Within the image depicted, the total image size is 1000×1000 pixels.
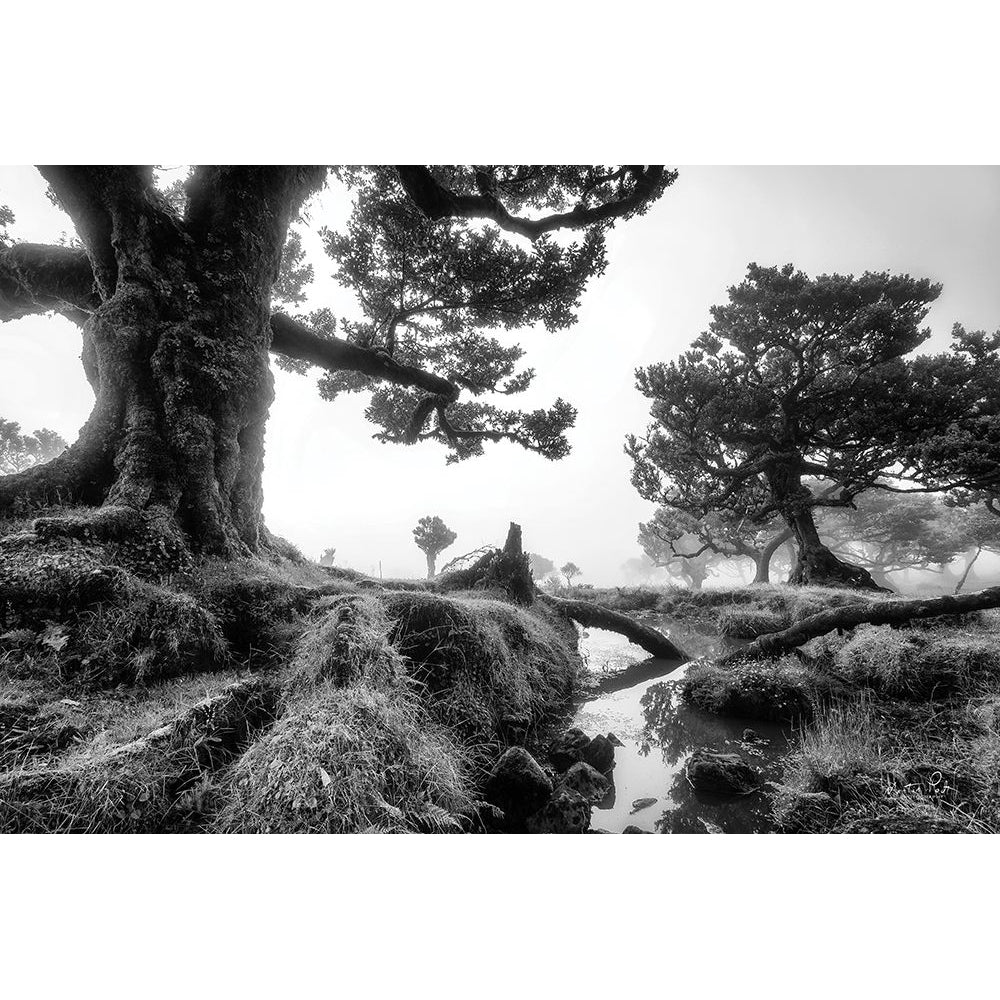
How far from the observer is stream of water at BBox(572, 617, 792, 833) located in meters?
3.35

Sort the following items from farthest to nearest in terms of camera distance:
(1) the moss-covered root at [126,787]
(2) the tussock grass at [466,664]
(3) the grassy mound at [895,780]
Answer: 1. (2) the tussock grass at [466,664]
2. (3) the grassy mound at [895,780]
3. (1) the moss-covered root at [126,787]

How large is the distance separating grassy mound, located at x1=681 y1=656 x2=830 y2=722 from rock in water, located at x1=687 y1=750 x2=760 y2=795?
162 cm

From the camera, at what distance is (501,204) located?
7352mm

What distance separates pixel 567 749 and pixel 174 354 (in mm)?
6840

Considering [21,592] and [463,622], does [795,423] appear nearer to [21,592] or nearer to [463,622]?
[463,622]

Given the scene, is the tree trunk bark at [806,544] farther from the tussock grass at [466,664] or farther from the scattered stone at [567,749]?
the scattered stone at [567,749]

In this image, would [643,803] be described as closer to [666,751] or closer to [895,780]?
[666,751]

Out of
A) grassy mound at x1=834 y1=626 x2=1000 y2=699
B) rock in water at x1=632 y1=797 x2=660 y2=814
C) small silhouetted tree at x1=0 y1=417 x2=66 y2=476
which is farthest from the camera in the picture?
small silhouetted tree at x1=0 y1=417 x2=66 y2=476

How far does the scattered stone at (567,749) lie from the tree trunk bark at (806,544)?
547 inches

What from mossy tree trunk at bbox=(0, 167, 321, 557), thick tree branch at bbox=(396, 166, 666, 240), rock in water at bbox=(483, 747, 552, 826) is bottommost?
rock in water at bbox=(483, 747, 552, 826)

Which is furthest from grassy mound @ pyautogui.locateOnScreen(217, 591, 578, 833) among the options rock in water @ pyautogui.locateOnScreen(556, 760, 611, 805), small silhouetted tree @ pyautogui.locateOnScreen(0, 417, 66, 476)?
small silhouetted tree @ pyautogui.locateOnScreen(0, 417, 66, 476)

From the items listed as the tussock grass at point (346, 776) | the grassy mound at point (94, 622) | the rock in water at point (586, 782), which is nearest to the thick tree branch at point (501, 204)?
the grassy mound at point (94, 622)

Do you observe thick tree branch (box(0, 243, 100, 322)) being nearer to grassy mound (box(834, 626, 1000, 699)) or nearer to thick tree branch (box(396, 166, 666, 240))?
thick tree branch (box(396, 166, 666, 240))

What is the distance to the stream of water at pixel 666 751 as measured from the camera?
335 cm
